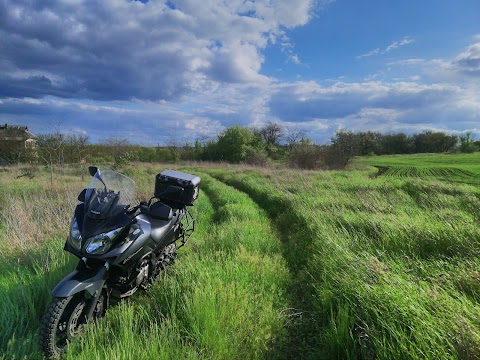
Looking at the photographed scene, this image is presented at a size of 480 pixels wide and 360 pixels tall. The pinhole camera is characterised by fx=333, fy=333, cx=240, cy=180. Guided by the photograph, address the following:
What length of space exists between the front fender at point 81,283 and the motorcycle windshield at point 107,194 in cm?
60

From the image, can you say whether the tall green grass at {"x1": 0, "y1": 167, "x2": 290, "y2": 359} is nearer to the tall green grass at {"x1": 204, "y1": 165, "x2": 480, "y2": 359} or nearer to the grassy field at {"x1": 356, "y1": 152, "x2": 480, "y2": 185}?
the tall green grass at {"x1": 204, "y1": 165, "x2": 480, "y2": 359}

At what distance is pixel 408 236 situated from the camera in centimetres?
553

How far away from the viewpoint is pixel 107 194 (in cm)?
376

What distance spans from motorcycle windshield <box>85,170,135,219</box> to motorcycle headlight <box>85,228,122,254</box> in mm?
199

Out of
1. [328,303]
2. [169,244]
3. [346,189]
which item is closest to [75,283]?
[169,244]

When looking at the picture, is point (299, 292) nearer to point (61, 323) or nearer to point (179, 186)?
point (179, 186)

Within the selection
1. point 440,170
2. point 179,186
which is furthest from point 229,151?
point 179,186

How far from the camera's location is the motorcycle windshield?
3.56 m

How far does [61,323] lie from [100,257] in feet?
2.33

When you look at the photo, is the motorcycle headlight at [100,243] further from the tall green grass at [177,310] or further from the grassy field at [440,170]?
the grassy field at [440,170]

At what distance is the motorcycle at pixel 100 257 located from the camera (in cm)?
318

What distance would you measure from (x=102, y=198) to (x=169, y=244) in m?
1.76

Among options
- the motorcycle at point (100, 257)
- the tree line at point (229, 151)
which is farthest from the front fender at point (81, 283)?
the tree line at point (229, 151)

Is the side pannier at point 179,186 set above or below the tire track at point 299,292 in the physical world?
above
